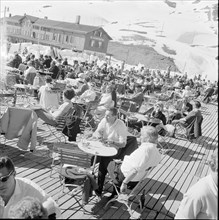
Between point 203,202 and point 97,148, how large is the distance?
2.21 meters

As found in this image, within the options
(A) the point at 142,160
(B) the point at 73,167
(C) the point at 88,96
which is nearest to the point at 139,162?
(A) the point at 142,160

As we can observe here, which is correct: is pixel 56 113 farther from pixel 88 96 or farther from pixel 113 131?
pixel 88 96

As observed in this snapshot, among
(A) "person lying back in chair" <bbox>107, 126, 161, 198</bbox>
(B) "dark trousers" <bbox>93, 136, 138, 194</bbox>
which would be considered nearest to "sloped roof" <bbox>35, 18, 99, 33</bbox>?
(B) "dark trousers" <bbox>93, 136, 138, 194</bbox>

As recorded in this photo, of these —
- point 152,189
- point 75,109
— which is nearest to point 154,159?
point 152,189

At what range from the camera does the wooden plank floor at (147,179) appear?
3.83m

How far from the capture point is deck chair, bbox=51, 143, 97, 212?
3.62 metres

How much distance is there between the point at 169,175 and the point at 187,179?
331 millimetres

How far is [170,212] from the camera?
4.12 m

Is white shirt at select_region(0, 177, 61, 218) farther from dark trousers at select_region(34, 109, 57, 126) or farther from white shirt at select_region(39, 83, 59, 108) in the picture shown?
white shirt at select_region(39, 83, 59, 108)

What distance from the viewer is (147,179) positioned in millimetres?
5141

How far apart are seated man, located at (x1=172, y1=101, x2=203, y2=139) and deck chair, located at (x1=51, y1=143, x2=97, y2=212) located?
170 inches

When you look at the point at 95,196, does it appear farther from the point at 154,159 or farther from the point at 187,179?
the point at 187,179

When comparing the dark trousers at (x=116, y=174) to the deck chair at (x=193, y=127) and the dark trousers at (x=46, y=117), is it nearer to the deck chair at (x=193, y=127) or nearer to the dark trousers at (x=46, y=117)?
the dark trousers at (x=46, y=117)

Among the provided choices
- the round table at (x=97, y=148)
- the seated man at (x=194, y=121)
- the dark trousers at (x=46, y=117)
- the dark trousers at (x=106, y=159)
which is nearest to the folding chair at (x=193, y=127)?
the seated man at (x=194, y=121)
